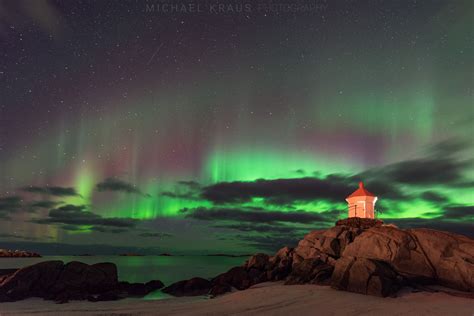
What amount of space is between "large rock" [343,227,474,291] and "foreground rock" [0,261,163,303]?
64.0 feet

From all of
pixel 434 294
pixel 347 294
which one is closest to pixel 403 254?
pixel 434 294

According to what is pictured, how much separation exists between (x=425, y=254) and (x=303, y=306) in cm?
1000

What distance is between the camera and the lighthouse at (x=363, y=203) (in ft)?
146

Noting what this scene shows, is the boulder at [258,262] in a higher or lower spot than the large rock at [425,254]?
lower

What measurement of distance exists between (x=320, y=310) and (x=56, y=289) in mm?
20107

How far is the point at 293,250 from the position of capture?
117 ft

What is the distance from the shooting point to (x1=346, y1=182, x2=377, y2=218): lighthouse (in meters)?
44.4

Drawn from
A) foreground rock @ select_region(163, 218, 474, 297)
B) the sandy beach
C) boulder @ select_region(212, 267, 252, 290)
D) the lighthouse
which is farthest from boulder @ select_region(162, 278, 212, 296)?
the lighthouse

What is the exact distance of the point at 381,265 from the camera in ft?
68.9

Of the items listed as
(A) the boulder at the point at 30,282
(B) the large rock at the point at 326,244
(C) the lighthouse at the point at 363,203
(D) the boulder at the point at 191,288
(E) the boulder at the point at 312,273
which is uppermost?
(C) the lighthouse at the point at 363,203

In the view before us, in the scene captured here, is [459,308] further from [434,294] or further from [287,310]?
[287,310]

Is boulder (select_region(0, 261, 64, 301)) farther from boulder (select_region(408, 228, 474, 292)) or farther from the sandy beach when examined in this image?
boulder (select_region(408, 228, 474, 292))

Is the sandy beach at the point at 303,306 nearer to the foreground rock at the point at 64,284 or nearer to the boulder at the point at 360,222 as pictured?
the foreground rock at the point at 64,284

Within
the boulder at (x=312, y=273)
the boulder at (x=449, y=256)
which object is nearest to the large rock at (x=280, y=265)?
the boulder at (x=312, y=273)
